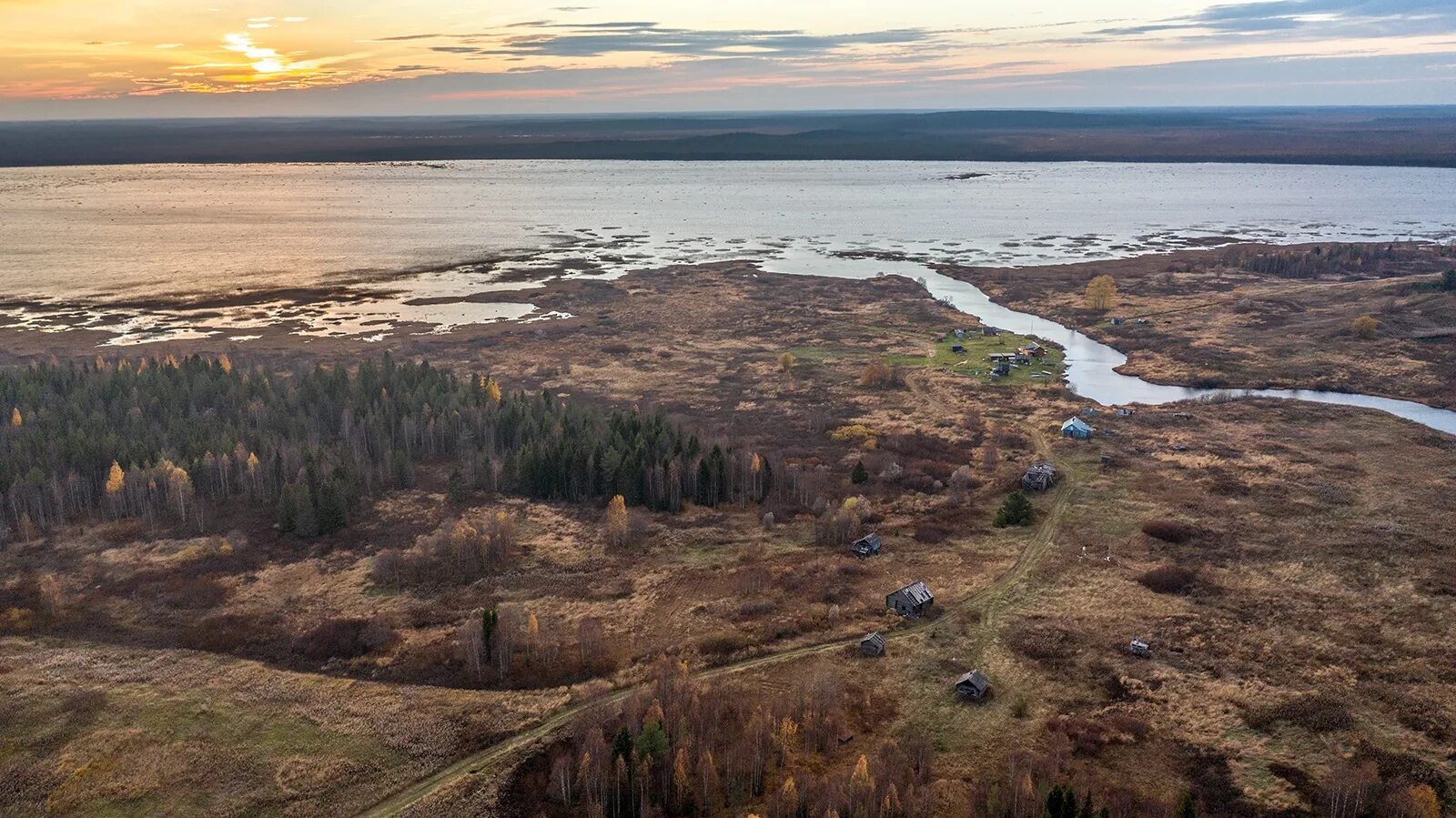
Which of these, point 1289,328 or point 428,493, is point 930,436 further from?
point 1289,328

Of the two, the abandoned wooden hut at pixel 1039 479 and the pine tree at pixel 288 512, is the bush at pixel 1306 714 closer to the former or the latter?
the abandoned wooden hut at pixel 1039 479

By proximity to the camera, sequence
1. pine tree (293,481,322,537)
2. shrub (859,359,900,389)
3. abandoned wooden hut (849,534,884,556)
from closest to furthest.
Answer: abandoned wooden hut (849,534,884,556) → pine tree (293,481,322,537) → shrub (859,359,900,389)

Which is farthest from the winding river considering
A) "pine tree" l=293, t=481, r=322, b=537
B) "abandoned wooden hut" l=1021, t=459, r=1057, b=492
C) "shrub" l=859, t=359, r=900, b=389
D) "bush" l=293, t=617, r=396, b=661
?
"pine tree" l=293, t=481, r=322, b=537

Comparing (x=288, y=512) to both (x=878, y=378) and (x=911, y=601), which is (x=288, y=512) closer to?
(x=911, y=601)

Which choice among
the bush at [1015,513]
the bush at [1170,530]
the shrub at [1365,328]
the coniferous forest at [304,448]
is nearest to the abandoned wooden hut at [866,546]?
the bush at [1015,513]

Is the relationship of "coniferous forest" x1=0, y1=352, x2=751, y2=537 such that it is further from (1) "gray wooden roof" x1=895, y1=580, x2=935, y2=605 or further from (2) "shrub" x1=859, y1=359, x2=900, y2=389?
(2) "shrub" x1=859, y1=359, x2=900, y2=389

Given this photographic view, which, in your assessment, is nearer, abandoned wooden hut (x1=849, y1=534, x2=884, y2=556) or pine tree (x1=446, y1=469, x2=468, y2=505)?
abandoned wooden hut (x1=849, y1=534, x2=884, y2=556)
